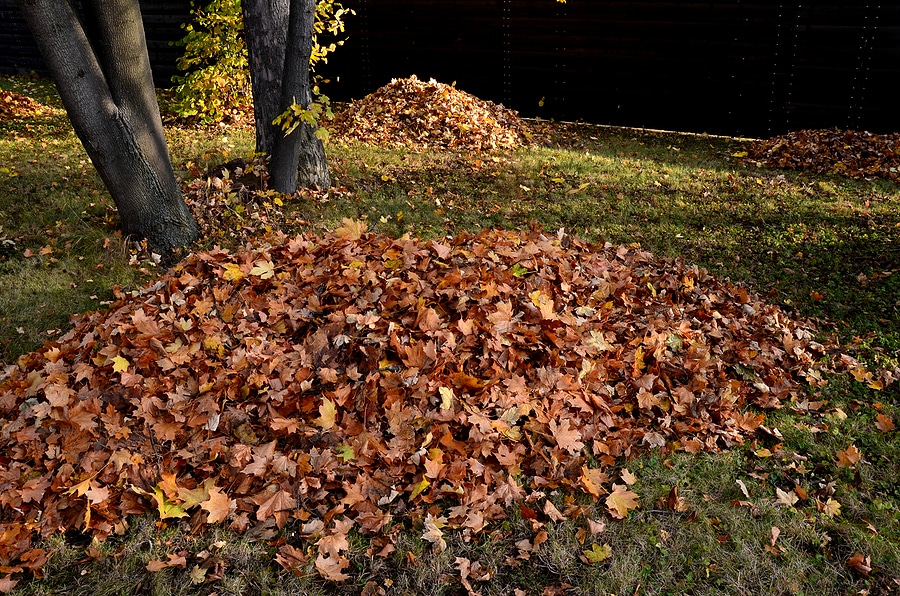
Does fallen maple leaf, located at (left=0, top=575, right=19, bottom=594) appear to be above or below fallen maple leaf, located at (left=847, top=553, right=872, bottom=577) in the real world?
above

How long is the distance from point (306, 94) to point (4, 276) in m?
3.14

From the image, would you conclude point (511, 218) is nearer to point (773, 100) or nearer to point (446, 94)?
point (446, 94)

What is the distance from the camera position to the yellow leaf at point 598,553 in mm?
2814

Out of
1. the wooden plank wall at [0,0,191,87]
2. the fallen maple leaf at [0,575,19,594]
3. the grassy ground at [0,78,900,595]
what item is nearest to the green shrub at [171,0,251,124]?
the grassy ground at [0,78,900,595]

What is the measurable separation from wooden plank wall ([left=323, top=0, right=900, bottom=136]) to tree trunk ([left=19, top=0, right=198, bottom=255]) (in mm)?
7446

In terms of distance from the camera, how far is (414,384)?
3.44m

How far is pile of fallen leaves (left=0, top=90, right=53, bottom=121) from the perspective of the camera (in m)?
10.3

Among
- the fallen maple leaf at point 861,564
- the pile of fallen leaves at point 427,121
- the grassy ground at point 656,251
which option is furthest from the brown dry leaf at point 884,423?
the pile of fallen leaves at point 427,121

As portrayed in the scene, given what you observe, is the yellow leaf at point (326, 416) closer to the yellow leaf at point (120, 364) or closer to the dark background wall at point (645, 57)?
the yellow leaf at point (120, 364)

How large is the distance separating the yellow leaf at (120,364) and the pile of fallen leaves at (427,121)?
624cm

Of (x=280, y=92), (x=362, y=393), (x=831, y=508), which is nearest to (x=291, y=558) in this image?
(x=362, y=393)

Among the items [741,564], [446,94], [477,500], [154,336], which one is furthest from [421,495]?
[446,94]

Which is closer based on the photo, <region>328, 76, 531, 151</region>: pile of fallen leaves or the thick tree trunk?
the thick tree trunk

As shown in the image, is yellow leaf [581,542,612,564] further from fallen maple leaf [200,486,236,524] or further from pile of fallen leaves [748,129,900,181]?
pile of fallen leaves [748,129,900,181]
